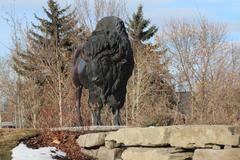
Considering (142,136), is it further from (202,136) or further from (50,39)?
(50,39)

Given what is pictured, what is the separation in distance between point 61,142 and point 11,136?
3.68 ft

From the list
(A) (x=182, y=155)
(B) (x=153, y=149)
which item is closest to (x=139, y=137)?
(B) (x=153, y=149)

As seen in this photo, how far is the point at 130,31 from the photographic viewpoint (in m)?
39.0

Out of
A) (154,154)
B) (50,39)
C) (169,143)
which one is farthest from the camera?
Answer: (50,39)

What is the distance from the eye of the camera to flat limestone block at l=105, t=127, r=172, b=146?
30.0ft

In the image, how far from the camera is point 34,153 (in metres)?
10.7

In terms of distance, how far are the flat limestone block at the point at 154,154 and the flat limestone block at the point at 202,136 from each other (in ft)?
0.51

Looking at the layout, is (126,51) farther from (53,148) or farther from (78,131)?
(53,148)

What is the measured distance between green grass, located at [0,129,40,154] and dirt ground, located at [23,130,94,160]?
158 mm

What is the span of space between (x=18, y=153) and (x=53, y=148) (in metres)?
0.74

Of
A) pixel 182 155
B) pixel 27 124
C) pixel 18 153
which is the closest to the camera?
pixel 182 155

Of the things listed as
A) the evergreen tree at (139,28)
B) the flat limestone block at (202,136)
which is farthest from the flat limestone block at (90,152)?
the evergreen tree at (139,28)

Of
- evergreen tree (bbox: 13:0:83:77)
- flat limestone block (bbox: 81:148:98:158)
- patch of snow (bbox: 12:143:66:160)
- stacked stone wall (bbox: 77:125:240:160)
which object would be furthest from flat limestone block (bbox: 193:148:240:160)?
evergreen tree (bbox: 13:0:83:77)

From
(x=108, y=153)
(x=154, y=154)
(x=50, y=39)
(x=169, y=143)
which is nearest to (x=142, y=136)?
(x=154, y=154)
